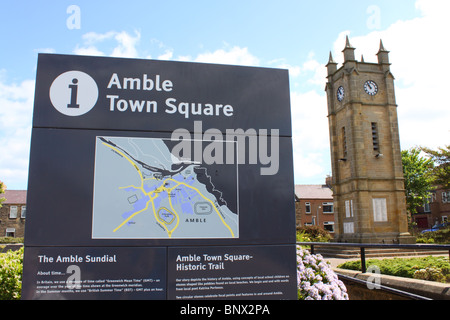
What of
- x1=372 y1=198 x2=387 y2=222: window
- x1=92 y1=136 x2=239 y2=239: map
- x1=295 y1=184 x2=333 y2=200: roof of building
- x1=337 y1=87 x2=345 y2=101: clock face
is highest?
x1=337 y1=87 x2=345 y2=101: clock face

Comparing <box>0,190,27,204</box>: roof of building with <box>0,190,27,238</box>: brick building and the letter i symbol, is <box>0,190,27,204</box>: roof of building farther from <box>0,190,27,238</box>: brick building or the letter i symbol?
the letter i symbol

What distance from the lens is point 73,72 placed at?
334 centimetres

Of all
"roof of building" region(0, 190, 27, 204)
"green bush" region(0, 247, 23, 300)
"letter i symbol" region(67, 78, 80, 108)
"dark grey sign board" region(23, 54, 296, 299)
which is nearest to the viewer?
"dark grey sign board" region(23, 54, 296, 299)

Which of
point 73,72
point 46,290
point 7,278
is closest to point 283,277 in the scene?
point 46,290

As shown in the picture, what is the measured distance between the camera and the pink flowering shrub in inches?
193

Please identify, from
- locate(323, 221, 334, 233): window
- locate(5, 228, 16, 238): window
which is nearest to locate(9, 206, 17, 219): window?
locate(5, 228, 16, 238): window

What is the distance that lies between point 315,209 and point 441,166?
105 ft

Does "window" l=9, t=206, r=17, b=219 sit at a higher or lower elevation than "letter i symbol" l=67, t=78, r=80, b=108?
higher

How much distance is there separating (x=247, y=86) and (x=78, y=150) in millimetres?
1619

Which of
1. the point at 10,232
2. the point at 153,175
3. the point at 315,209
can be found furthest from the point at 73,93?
the point at 10,232

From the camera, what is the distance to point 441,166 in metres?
24.8

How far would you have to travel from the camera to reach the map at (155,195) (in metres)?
3.25

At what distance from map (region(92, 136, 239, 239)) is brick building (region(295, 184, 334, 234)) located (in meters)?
52.8

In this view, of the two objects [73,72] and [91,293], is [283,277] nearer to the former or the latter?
[91,293]
